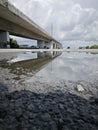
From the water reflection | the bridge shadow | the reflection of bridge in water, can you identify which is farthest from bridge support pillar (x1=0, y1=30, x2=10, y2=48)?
the bridge shadow

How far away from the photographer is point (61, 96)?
15.3 feet

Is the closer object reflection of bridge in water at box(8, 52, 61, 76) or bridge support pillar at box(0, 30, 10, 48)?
reflection of bridge in water at box(8, 52, 61, 76)

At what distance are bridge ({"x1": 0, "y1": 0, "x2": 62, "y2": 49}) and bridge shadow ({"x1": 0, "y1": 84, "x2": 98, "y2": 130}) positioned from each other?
394 inches

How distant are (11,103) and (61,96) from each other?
5.00ft

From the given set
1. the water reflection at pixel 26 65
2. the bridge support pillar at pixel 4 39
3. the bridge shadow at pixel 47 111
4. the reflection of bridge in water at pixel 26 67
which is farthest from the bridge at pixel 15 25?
the bridge shadow at pixel 47 111

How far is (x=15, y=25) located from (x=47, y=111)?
23.8 metres

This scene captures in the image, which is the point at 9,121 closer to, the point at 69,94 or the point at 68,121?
the point at 68,121

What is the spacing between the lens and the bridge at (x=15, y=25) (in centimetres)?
1481

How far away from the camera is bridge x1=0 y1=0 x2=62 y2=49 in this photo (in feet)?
48.6

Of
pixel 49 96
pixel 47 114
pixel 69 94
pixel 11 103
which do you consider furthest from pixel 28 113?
pixel 69 94

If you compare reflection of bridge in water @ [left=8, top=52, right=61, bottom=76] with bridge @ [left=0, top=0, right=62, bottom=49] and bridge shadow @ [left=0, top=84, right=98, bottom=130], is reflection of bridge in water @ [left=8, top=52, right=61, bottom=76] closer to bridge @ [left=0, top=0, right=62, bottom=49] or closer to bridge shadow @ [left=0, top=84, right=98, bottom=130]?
bridge shadow @ [left=0, top=84, right=98, bottom=130]

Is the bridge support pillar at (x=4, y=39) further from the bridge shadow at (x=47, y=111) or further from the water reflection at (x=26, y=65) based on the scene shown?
the bridge shadow at (x=47, y=111)

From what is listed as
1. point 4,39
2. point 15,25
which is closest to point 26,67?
point 15,25

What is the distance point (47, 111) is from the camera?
3670 millimetres
